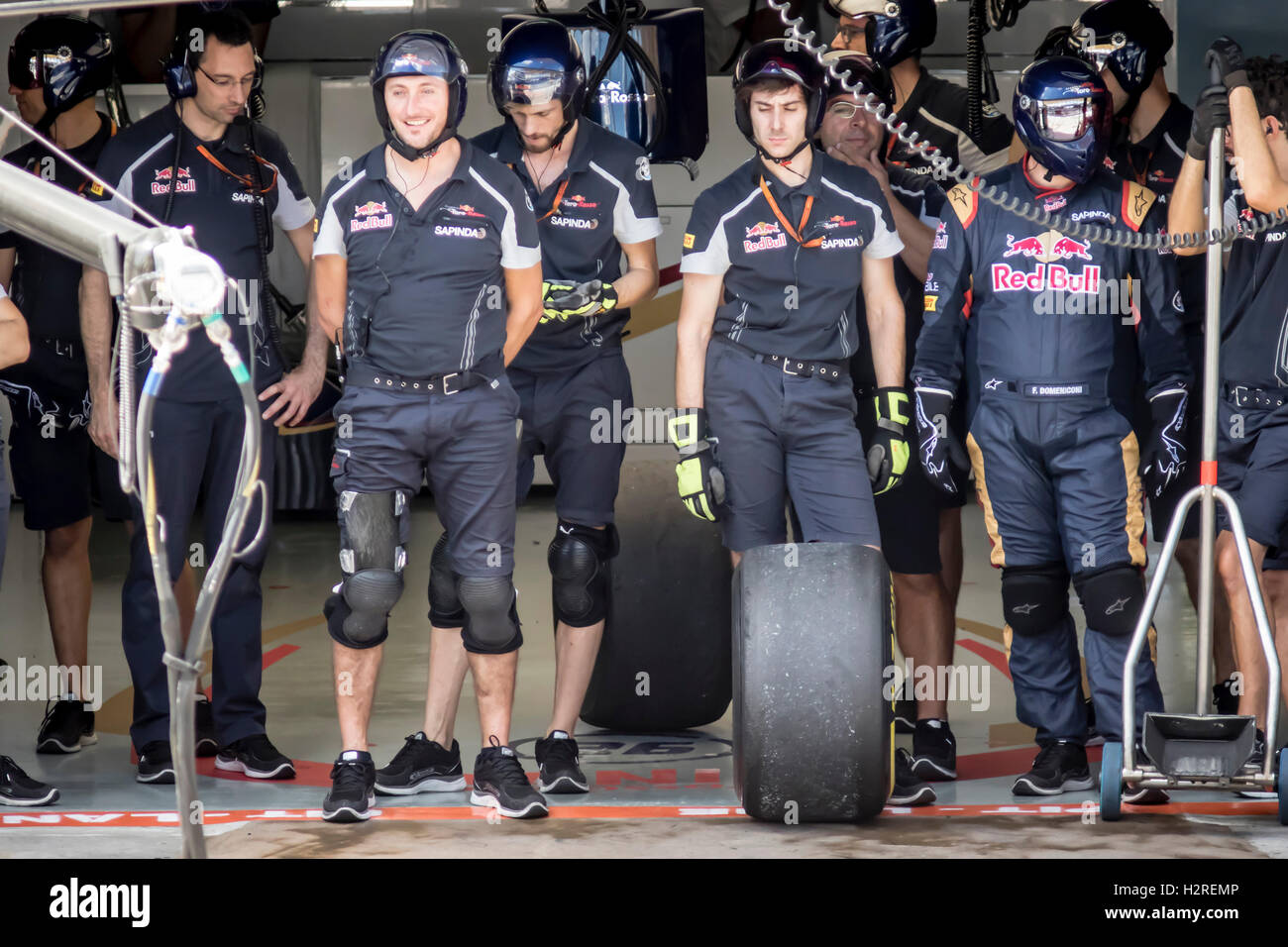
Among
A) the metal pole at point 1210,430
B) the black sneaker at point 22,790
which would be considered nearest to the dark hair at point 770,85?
the metal pole at point 1210,430

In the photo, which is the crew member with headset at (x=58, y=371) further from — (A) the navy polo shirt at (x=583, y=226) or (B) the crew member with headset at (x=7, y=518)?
(A) the navy polo shirt at (x=583, y=226)

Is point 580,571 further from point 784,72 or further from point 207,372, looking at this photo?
point 784,72

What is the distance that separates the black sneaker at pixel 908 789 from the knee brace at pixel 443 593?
1.24 meters

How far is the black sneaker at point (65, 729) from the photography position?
205 inches

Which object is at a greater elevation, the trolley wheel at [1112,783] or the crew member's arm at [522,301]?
the crew member's arm at [522,301]

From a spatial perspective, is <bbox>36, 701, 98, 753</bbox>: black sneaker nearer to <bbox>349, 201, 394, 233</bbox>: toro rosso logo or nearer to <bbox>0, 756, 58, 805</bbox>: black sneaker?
<bbox>0, 756, 58, 805</bbox>: black sneaker

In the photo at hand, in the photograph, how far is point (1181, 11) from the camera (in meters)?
6.15

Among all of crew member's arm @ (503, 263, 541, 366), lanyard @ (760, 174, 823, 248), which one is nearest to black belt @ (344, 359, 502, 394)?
crew member's arm @ (503, 263, 541, 366)

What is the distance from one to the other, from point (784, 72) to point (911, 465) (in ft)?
4.02

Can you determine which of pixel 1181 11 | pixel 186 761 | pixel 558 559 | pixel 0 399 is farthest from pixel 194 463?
pixel 0 399

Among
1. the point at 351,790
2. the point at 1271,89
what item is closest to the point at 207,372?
the point at 351,790

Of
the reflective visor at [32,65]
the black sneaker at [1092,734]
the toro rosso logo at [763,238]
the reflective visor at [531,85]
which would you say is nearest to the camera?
the toro rosso logo at [763,238]

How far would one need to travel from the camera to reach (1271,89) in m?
4.46

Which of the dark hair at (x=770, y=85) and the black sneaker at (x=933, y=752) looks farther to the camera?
the black sneaker at (x=933, y=752)
